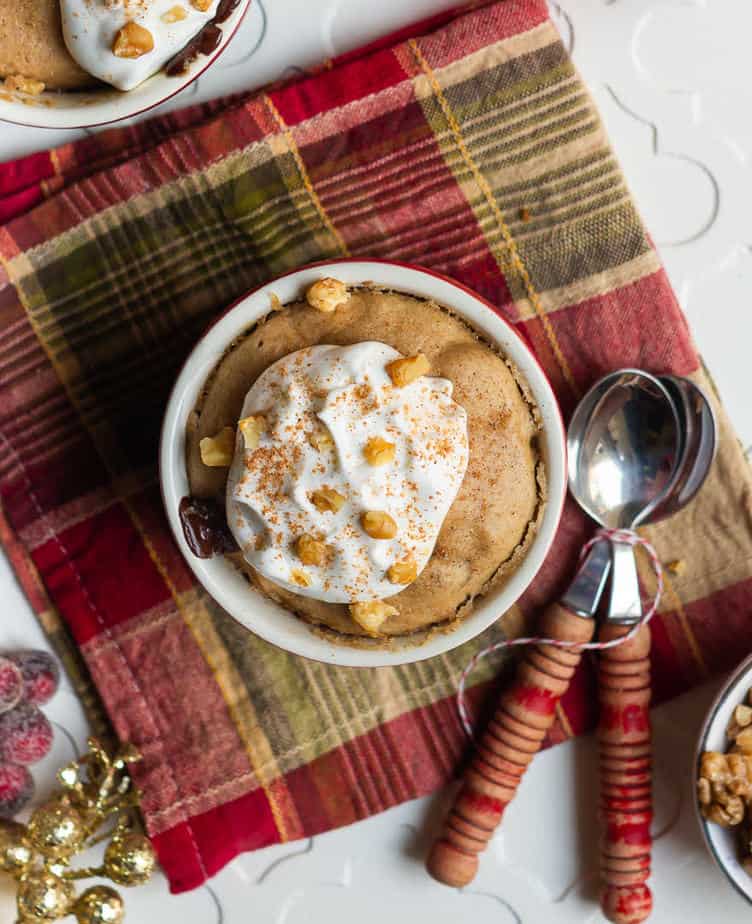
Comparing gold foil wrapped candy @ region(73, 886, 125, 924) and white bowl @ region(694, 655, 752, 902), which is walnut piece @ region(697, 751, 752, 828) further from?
gold foil wrapped candy @ region(73, 886, 125, 924)

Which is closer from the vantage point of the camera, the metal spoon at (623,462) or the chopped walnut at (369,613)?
the chopped walnut at (369,613)

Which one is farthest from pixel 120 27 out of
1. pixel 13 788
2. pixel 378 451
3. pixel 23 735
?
pixel 13 788

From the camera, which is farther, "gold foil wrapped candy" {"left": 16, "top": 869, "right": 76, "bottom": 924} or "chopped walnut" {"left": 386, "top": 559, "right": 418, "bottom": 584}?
"gold foil wrapped candy" {"left": 16, "top": 869, "right": 76, "bottom": 924}

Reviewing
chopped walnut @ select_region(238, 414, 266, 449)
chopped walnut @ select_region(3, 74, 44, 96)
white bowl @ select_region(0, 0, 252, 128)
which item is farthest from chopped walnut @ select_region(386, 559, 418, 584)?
chopped walnut @ select_region(3, 74, 44, 96)

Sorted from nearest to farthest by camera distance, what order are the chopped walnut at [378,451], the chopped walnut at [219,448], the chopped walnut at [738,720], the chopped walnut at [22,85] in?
the chopped walnut at [378,451]
the chopped walnut at [219,448]
the chopped walnut at [22,85]
the chopped walnut at [738,720]

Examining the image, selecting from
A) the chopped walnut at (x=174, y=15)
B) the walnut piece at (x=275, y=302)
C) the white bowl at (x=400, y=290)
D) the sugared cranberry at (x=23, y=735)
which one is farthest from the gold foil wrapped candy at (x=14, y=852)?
the chopped walnut at (x=174, y=15)

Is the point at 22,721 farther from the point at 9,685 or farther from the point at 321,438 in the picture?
the point at 321,438

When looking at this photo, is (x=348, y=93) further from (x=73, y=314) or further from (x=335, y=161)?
(x=73, y=314)

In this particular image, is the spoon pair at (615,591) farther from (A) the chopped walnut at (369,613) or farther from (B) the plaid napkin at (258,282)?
(A) the chopped walnut at (369,613)
